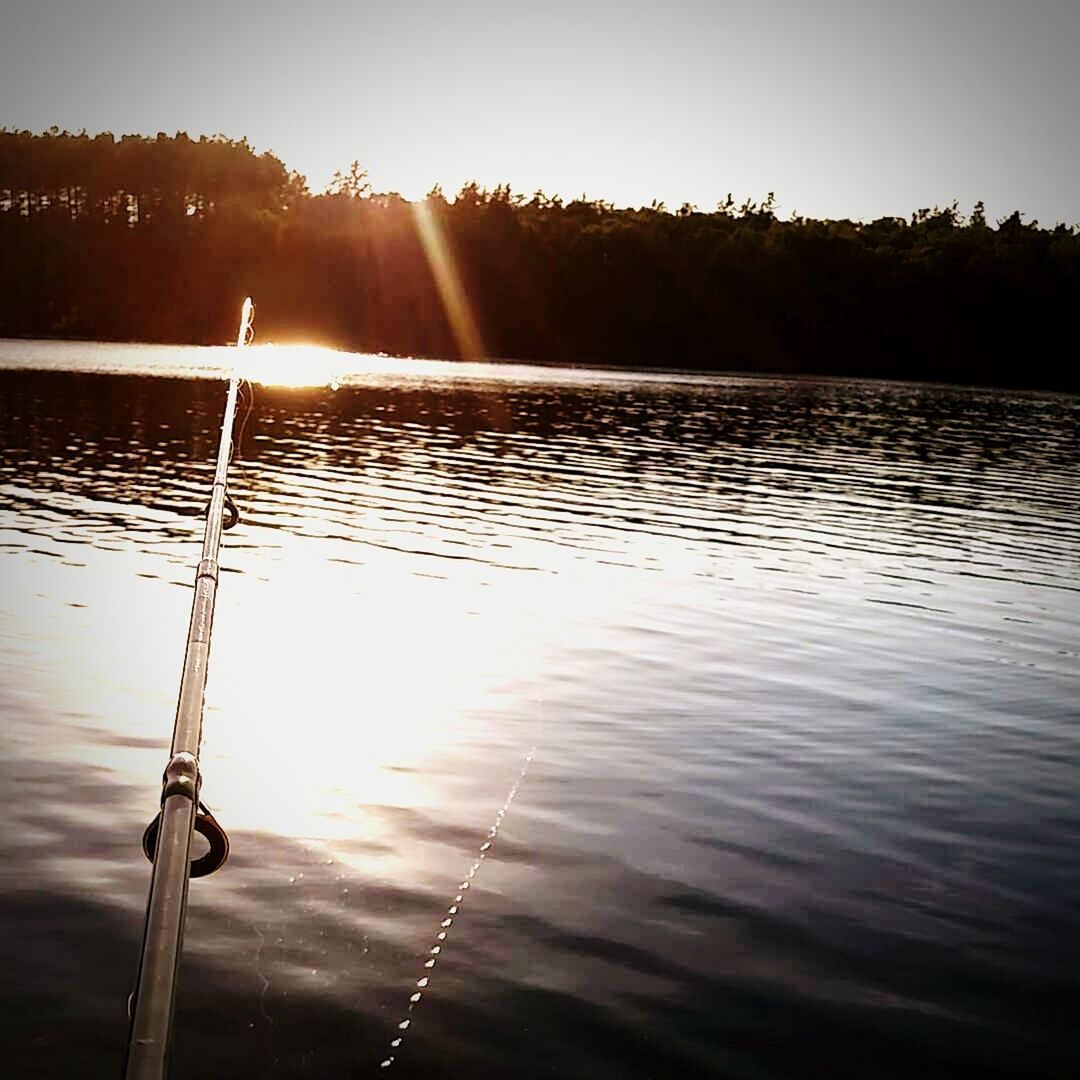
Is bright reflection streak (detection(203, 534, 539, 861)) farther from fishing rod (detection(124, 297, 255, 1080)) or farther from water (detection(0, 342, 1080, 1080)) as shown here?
fishing rod (detection(124, 297, 255, 1080))

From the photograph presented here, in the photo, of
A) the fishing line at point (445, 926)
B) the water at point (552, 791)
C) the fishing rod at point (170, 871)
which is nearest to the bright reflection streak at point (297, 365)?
the water at point (552, 791)

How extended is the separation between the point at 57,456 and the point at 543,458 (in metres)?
19.1

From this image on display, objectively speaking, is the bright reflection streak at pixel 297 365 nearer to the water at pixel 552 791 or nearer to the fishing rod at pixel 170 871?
the water at pixel 552 791

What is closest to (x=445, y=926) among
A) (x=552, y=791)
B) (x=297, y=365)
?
(x=552, y=791)

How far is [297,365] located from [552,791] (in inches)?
4838

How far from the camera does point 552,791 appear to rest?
13.3 metres

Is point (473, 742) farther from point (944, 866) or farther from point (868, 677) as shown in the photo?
point (868, 677)

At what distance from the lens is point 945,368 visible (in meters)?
190

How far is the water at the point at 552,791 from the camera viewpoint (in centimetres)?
857

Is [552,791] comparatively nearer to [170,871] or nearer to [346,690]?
[346,690]

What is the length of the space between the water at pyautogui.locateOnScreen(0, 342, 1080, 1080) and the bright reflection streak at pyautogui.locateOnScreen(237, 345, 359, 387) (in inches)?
2054

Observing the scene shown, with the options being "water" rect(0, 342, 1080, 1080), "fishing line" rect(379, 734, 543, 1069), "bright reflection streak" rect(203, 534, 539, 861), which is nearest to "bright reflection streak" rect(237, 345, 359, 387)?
"water" rect(0, 342, 1080, 1080)

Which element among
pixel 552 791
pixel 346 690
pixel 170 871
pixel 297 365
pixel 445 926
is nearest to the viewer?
pixel 170 871

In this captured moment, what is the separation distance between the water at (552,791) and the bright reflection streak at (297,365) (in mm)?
52169
